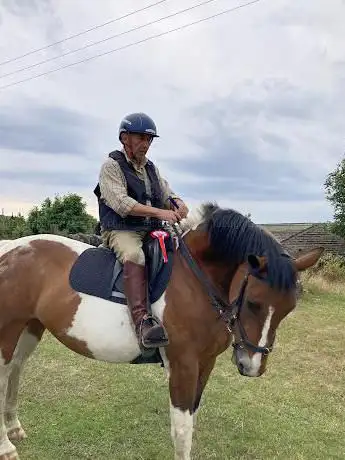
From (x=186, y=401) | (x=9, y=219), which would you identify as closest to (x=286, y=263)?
(x=186, y=401)

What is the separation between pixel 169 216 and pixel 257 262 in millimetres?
779

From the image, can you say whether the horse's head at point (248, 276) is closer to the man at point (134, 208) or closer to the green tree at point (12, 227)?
the man at point (134, 208)

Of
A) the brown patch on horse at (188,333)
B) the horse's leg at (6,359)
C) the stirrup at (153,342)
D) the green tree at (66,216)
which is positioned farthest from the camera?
the green tree at (66,216)

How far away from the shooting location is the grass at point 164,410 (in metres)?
4.16

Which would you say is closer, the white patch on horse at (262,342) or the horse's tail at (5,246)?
the white patch on horse at (262,342)

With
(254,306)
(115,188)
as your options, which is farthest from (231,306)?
(115,188)

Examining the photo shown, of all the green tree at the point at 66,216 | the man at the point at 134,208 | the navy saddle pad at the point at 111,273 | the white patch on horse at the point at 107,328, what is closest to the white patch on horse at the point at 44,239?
the navy saddle pad at the point at 111,273

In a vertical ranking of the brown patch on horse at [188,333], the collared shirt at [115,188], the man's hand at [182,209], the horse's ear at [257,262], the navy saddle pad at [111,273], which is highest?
the collared shirt at [115,188]

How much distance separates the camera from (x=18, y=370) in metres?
4.21

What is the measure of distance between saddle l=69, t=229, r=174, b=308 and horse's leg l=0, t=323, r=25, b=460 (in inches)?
28.6

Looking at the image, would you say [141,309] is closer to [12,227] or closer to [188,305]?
[188,305]

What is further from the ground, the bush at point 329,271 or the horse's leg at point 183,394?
the horse's leg at point 183,394

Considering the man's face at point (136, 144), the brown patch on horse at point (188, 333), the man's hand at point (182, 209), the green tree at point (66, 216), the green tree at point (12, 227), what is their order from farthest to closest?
the green tree at point (12, 227) < the green tree at point (66, 216) < the man's hand at point (182, 209) < the man's face at point (136, 144) < the brown patch on horse at point (188, 333)

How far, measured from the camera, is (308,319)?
1036 centimetres
